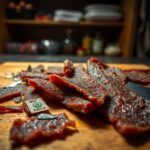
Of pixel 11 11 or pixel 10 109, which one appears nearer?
pixel 10 109

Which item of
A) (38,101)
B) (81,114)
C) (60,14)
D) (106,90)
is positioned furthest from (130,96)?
(60,14)

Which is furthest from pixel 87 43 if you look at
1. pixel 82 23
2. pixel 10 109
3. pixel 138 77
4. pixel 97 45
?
pixel 10 109

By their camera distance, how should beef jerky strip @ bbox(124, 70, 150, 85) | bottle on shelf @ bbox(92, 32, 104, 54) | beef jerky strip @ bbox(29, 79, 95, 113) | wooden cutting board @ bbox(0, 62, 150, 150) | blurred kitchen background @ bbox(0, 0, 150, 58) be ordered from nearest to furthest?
wooden cutting board @ bbox(0, 62, 150, 150)
beef jerky strip @ bbox(29, 79, 95, 113)
beef jerky strip @ bbox(124, 70, 150, 85)
blurred kitchen background @ bbox(0, 0, 150, 58)
bottle on shelf @ bbox(92, 32, 104, 54)

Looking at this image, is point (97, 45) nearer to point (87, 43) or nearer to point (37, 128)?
point (87, 43)

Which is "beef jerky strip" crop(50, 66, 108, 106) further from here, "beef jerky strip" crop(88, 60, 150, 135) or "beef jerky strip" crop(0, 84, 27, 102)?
"beef jerky strip" crop(0, 84, 27, 102)

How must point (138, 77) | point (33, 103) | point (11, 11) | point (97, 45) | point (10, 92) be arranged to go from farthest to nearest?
point (97, 45) < point (11, 11) < point (138, 77) < point (10, 92) < point (33, 103)

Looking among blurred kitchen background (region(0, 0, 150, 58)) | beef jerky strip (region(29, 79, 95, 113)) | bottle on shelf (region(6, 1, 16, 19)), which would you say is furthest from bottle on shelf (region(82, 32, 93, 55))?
beef jerky strip (region(29, 79, 95, 113))

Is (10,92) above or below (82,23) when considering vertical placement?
below

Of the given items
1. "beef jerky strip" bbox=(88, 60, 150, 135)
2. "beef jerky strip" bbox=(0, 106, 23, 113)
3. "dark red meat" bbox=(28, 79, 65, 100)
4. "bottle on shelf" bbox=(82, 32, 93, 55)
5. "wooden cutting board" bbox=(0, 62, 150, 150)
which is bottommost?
"wooden cutting board" bbox=(0, 62, 150, 150)
